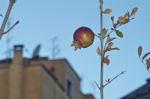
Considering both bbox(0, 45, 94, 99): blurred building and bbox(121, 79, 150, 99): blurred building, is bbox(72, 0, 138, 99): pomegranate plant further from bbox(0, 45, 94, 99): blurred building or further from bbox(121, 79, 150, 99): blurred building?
bbox(0, 45, 94, 99): blurred building

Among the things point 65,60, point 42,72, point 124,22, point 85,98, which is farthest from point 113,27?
point 85,98

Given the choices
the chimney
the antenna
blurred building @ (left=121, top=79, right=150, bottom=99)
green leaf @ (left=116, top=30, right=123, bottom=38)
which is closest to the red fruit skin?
green leaf @ (left=116, top=30, right=123, bottom=38)

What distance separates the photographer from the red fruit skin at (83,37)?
2438mm

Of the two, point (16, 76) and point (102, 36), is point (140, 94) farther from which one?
point (102, 36)

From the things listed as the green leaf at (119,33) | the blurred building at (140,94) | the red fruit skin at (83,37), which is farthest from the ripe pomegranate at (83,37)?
the blurred building at (140,94)

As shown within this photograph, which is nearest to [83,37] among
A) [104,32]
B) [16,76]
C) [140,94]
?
[104,32]

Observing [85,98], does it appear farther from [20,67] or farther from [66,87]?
[20,67]

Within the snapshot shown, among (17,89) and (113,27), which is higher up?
(113,27)

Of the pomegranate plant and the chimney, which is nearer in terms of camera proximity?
the pomegranate plant

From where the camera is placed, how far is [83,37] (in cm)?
245

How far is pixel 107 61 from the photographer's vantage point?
2518mm

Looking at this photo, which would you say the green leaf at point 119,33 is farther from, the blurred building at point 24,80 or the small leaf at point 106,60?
the blurred building at point 24,80

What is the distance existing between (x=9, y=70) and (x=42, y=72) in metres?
1.68

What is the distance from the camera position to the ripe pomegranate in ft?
8.00
